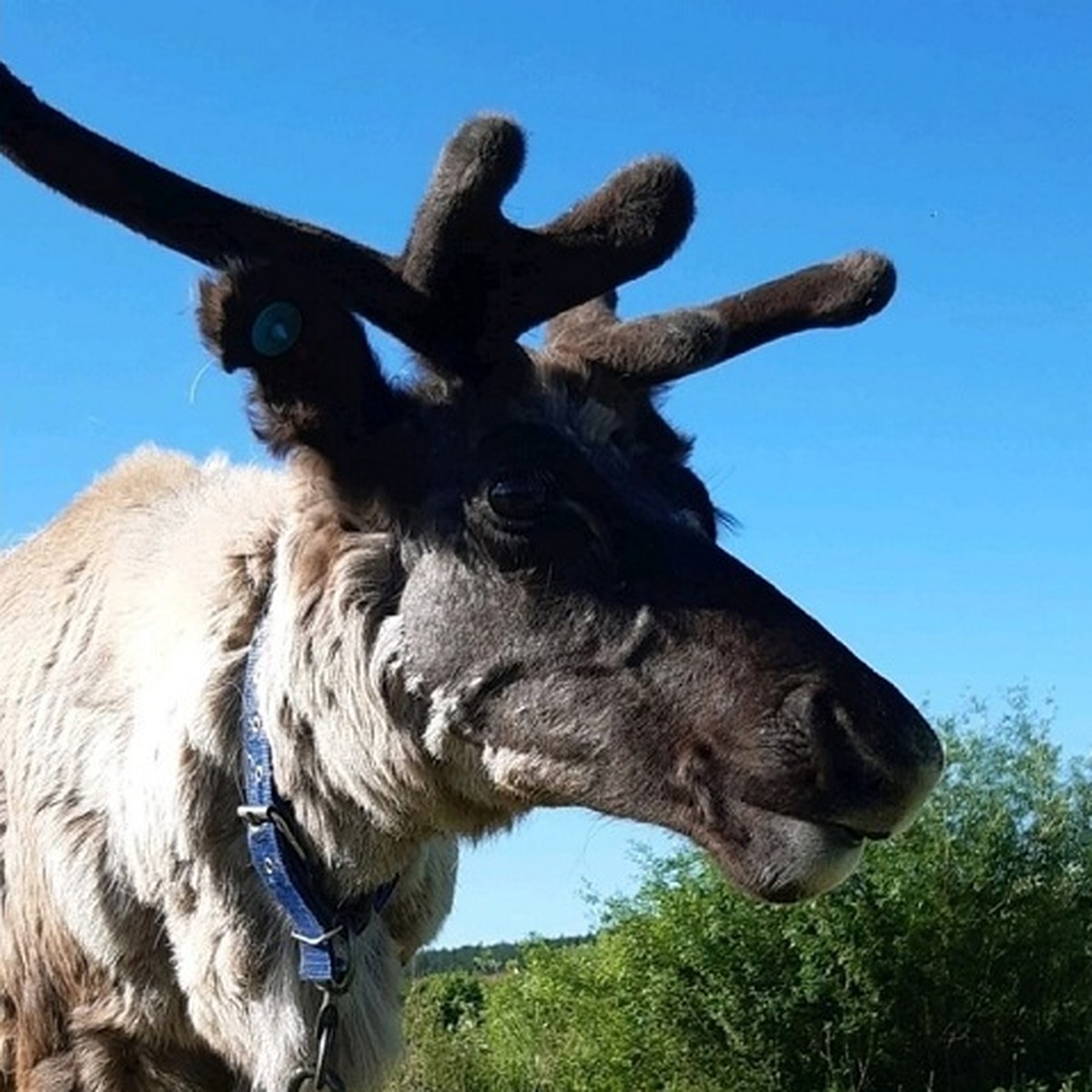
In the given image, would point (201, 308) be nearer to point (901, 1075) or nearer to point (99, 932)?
point (99, 932)

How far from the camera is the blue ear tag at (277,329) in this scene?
4105mm

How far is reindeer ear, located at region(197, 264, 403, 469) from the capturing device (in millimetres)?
4086

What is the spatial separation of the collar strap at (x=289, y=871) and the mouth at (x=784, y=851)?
3.65ft

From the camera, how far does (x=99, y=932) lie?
4578 mm

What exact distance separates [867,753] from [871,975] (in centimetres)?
1595

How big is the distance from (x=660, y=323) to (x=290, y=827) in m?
1.59

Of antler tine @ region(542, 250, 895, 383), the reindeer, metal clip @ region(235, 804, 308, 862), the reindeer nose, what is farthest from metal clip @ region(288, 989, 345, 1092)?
antler tine @ region(542, 250, 895, 383)

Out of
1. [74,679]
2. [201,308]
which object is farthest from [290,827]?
[201,308]

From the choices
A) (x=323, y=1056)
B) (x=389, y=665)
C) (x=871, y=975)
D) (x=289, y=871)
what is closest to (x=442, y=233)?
(x=389, y=665)

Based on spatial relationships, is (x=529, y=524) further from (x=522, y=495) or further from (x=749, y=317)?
(x=749, y=317)

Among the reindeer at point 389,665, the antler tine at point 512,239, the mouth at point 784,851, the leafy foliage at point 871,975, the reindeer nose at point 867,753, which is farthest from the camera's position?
the leafy foliage at point 871,975

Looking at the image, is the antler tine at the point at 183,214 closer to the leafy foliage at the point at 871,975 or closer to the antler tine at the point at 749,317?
the antler tine at the point at 749,317

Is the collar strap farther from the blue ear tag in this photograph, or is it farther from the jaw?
the jaw

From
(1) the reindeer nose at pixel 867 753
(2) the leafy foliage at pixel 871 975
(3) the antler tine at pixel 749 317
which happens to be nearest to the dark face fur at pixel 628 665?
(1) the reindeer nose at pixel 867 753
